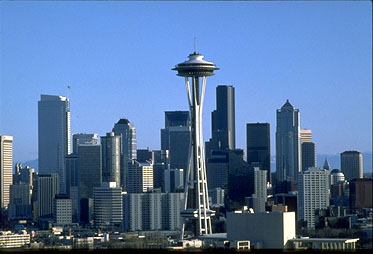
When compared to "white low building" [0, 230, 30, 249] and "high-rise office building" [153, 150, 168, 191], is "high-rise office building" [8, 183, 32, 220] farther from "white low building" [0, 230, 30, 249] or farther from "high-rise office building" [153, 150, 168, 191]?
"white low building" [0, 230, 30, 249]

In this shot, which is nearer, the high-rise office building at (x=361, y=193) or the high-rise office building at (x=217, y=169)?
the high-rise office building at (x=361, y=193)

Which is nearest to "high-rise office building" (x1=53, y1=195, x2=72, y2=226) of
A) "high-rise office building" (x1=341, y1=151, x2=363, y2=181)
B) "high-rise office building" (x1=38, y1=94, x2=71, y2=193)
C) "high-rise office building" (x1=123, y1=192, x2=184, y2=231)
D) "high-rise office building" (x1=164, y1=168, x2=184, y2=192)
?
"high-rise office building" (x1=123, y1=192, x2=184, y2=231)

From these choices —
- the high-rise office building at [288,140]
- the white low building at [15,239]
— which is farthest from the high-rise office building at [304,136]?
the white low building at [15,239]

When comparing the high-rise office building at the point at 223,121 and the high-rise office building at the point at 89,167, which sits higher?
the high-rise office building at the point at 223,121

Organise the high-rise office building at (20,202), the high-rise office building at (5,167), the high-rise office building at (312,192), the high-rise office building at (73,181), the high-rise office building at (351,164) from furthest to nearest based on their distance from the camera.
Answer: the high-rise office building at (73,181), the high-rise office building at (351,164), the high-rise office building at (5,167), the high-rise office building at (20,202), the high-rise office building at (312,192)

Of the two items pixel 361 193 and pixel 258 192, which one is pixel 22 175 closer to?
pixel 258 192

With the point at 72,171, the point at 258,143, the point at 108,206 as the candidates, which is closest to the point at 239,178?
the point at 258,143

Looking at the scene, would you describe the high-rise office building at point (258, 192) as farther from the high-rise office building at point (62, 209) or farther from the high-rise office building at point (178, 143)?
the high-rise office building at point (62, 209)
